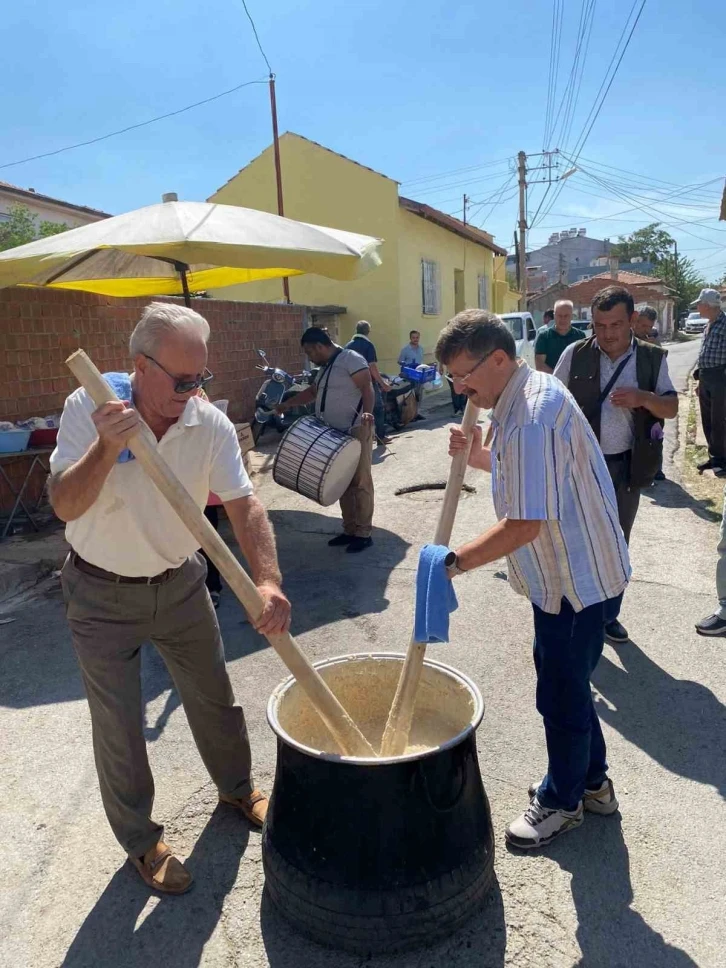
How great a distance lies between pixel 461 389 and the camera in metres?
2.30

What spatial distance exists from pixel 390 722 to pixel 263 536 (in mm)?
768

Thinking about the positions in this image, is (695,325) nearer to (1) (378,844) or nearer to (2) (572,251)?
(2) (572,251)

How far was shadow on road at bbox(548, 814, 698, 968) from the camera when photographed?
83.0 inches

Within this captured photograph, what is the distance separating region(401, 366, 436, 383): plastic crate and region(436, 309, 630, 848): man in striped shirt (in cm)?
1095

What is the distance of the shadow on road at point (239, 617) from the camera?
12.6 ft

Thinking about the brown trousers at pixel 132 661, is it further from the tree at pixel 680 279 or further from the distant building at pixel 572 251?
the distant building at pixel 572 251

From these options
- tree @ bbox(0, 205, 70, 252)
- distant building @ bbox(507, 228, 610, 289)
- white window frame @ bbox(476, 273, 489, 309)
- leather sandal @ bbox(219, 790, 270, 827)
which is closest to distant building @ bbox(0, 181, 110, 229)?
tree @ bbox(0, 205, 70, 252)

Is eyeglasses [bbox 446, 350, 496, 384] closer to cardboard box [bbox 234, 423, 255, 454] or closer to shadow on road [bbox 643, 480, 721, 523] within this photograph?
cardboard box [bbox 234, 423, 255, 454]

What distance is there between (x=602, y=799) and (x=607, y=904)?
0.46m

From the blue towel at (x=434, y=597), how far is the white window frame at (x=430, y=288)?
1753 centimetres

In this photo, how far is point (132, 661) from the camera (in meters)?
2.42

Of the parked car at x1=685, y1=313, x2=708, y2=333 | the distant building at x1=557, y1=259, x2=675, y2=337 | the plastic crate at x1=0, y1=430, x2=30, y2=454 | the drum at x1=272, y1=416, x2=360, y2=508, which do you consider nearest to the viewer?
the drum at x1=272, y1=416, x2=360, y2=508

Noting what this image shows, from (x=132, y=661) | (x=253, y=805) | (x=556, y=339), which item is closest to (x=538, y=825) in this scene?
(x=253, y=805)

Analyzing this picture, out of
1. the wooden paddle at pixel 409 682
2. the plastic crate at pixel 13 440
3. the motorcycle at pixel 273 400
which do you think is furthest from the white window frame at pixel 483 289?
the wooden paddle at pixel 409 682
